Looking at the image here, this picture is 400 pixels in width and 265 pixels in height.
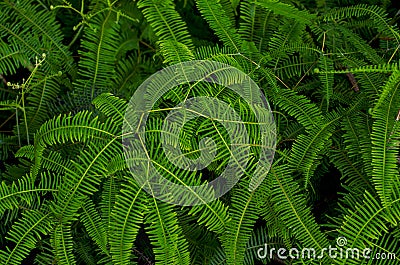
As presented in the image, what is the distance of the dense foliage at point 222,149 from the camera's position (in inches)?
57.3

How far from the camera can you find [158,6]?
1.78 metres

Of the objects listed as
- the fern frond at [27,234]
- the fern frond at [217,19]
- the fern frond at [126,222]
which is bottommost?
the fern frond at [27,234]

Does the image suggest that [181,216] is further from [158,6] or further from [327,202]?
[158,6]

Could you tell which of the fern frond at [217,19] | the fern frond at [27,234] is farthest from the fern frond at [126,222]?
the fern frond at [217,19]

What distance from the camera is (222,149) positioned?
1512 millimetres

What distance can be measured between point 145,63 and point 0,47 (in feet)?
1.86

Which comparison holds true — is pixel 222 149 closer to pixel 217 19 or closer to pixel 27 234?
pixel 217 19

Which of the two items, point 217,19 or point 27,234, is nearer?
point 27,234

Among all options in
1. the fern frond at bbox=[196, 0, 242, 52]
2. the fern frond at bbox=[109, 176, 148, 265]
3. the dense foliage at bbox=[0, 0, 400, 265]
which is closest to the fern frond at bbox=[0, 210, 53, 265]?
the dense foliage at bbox=[0, 0, 400, 265]

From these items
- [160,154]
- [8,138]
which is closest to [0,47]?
[8,138]

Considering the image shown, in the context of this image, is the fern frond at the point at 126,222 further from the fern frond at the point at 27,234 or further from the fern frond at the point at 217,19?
the fern frond at the point at 217,19

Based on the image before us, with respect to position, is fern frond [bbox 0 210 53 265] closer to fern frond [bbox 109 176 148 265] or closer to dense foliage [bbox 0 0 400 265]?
dense foliage [bbox 0 0 400 265]

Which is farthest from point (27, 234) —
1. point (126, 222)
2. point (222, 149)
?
point (222, 149)

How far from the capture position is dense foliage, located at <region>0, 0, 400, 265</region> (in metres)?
1.46
